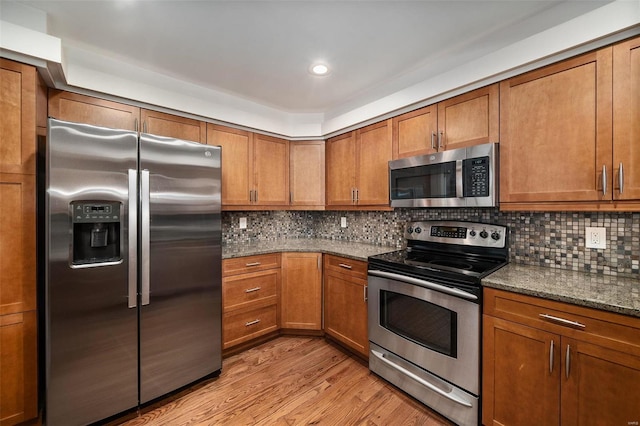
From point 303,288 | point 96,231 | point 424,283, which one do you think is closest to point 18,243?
point 96,231

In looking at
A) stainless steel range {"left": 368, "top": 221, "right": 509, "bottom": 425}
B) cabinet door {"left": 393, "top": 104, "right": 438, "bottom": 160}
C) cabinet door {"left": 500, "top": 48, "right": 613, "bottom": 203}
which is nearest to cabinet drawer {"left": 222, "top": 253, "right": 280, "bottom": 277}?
stainless steel range {"left": 368, "top": 221, "right": 509, "bottom": 425}

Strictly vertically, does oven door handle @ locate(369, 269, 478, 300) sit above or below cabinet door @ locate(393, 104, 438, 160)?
below

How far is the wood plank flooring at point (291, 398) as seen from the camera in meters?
1.71

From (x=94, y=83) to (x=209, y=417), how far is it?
7.98ft

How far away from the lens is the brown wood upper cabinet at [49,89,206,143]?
189 cm

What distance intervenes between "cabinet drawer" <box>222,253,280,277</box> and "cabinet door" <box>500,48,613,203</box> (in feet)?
6.48

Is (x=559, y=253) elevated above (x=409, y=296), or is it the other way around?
(x=559, y=253)

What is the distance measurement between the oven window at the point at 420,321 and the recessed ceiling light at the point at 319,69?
184 cm

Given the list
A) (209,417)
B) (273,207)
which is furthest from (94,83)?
(209,417)

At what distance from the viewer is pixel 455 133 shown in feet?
6.50

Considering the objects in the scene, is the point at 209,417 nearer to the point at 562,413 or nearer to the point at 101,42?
the point at 562,413

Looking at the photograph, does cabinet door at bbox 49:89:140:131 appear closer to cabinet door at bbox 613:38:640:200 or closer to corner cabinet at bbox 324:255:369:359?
corner cabinet at bbox 324:255:369:359

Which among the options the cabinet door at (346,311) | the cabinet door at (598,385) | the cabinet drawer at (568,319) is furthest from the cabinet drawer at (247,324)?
the cabinet door at (598,385)

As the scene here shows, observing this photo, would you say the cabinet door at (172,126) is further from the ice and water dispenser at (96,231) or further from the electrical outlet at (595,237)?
the electrical outlet at (595,237)
